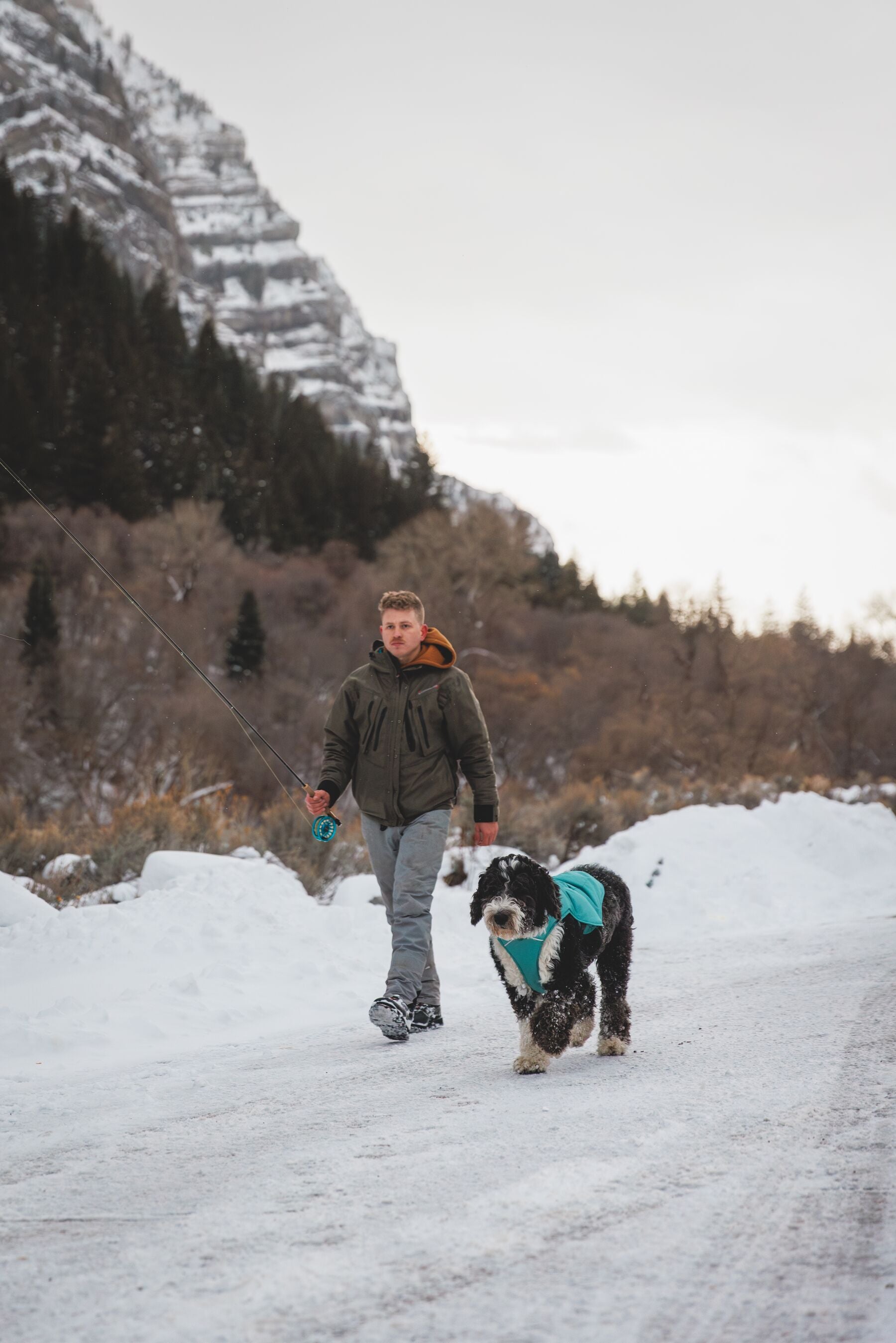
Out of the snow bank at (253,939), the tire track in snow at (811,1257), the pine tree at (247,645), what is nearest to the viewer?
the tire track in snow at (811,1257)

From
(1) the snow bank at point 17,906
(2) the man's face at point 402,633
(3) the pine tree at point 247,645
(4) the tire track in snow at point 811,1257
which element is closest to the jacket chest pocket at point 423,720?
(2) the man's face at point 402,633

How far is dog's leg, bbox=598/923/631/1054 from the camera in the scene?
215 inches

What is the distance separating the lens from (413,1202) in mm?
3328

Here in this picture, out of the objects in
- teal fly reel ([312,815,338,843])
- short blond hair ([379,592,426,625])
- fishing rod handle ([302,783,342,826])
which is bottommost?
teal fly reel ([312,815,338,843])

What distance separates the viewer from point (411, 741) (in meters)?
6.20

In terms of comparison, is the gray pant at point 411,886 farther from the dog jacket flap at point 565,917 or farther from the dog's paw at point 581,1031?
the dog's paw at point 581,1031

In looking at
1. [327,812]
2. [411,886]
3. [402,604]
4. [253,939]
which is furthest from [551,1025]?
[253,939]

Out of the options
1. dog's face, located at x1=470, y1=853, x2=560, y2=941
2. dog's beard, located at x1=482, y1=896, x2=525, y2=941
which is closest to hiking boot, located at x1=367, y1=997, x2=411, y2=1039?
dog's face, located at x1=470, y1=853, x2=560, y2=941

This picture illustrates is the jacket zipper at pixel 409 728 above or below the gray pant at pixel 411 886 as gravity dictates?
above

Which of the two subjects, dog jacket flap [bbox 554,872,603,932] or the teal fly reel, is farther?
the teal fly reel

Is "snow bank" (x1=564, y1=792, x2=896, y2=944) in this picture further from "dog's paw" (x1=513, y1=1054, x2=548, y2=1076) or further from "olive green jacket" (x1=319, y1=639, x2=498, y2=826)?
"dog's paw" (x1=513, y1=1054, x2=548, y2=1076)

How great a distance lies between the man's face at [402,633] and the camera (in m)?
6.17

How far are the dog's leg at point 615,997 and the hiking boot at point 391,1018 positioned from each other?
1038 mm

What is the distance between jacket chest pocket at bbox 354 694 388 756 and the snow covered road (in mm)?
1602
